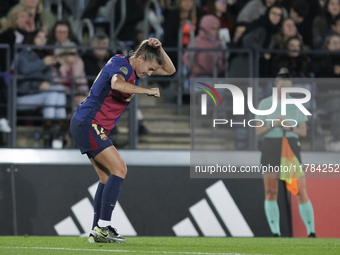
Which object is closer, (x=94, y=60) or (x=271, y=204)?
(x=271, y=204)

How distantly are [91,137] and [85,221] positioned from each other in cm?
221

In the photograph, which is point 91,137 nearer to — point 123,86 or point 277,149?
point 123,86

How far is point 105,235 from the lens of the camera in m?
5.35

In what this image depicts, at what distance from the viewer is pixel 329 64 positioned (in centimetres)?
816

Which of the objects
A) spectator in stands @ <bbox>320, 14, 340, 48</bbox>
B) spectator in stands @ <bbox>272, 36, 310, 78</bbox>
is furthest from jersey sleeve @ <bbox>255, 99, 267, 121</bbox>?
spectator in stands @ <bbox>320, 14, 340, 48</bbox>

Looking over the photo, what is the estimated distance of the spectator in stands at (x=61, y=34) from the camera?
8.51 m

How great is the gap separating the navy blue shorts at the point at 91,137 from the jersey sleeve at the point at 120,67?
52cm

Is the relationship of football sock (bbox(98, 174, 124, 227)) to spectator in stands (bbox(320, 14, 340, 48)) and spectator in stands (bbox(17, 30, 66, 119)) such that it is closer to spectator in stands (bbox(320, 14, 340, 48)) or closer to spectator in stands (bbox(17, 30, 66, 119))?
spectator in stands (bbox(17, 30, 66, 119))

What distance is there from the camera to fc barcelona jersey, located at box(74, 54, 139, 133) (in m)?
5.33

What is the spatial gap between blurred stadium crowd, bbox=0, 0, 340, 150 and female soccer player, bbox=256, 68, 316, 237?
37cm

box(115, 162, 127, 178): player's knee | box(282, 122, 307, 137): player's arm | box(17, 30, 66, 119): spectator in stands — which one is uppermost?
box(17, 30, 66, 119): spectator in stands

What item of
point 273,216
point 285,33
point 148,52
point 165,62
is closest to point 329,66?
point 285,33

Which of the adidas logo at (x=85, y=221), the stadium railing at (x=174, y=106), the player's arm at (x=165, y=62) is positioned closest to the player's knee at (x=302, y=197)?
the stadium railing at (x=174, y=106)

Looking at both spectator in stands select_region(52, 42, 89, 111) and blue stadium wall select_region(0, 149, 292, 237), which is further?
spectator in stands select_region(52, 42, 89, 111)
